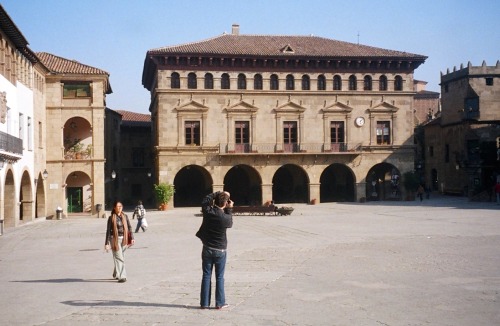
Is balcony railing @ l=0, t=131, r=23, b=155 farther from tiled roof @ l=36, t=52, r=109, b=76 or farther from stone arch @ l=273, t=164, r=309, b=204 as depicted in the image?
stone arch @ l=273, t=164, r=309, b=204

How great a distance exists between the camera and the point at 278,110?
45594 millimetres

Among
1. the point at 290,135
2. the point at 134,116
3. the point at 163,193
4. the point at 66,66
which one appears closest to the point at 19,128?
the point at 66,66

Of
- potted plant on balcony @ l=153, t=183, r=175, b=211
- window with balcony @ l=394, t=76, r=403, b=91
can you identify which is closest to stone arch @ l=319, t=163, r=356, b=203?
window with balcony @ l=394, t=76, r=403, b=91

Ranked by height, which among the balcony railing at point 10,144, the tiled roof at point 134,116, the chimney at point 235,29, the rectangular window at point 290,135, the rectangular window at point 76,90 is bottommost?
the balcony railing at point 10,144

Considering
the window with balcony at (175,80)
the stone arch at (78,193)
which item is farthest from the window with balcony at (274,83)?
the stone arch at (78,193)

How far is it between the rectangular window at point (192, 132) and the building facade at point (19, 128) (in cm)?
1088

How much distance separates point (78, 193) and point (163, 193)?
230 inches

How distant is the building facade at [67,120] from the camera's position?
38312mm

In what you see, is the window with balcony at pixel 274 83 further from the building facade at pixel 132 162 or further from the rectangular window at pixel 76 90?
the building facade at pixel 132 162

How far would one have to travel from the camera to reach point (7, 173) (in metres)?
28.1

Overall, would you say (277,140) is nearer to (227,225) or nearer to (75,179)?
(75,179)

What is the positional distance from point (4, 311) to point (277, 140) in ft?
120

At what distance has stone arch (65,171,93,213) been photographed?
1646 inches

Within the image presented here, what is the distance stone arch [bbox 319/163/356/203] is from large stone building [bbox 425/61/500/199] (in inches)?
382
